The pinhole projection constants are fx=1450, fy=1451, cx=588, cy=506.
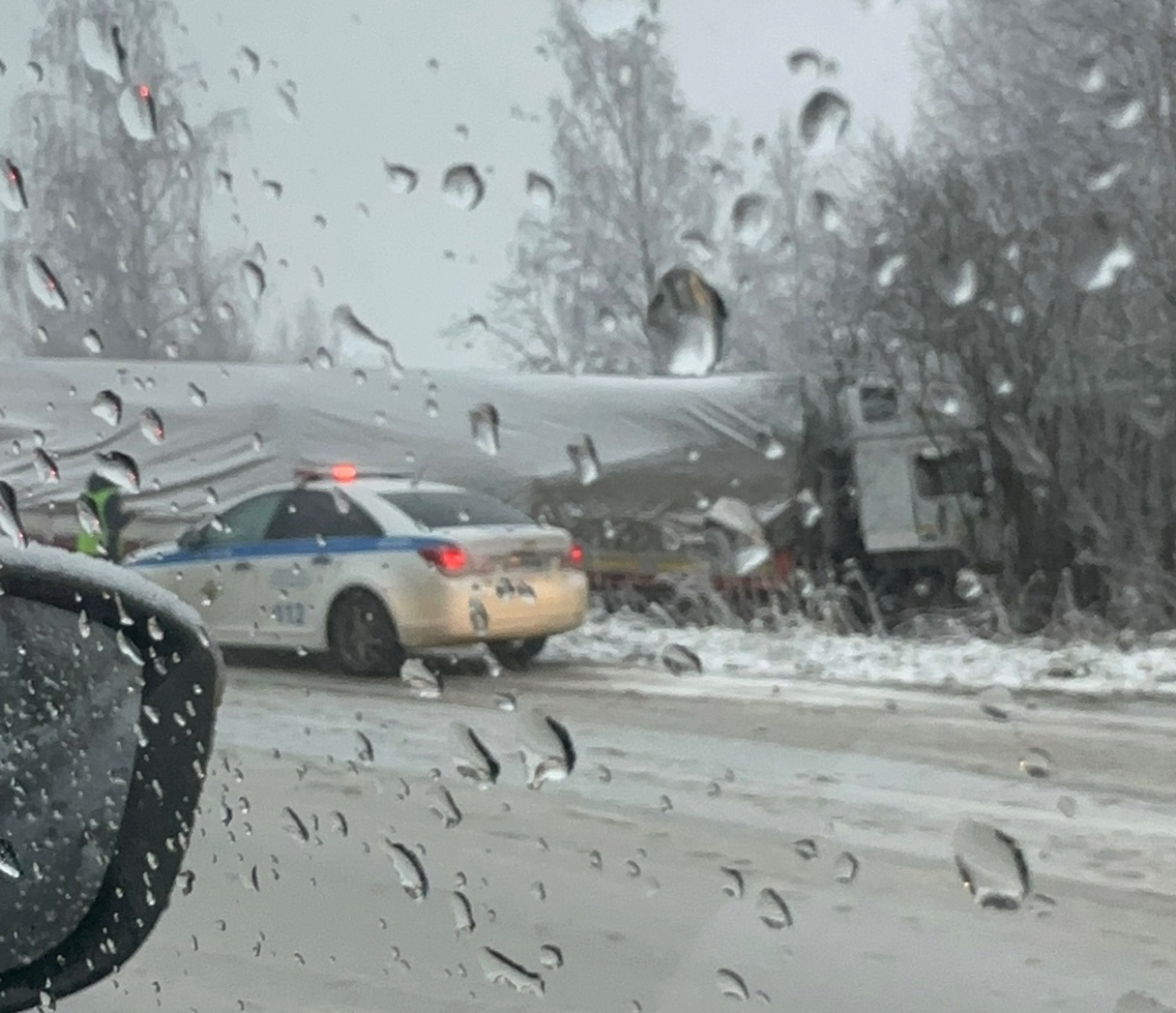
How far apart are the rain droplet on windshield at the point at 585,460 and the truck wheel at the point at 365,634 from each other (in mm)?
398

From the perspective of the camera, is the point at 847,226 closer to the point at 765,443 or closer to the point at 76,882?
the point at 765,443

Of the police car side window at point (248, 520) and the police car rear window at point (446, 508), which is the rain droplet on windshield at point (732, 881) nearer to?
the police car rear window at point (446, 508)

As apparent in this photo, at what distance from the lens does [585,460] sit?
1920 mm

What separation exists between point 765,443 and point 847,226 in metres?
0.37

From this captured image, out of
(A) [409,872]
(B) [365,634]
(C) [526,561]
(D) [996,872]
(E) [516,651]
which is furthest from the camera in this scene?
(A) [409,872]

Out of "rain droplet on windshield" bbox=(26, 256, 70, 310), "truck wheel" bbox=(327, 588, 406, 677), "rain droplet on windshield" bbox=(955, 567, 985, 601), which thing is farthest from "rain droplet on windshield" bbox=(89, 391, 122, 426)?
"rain droplet on windshield" bbox=(955, 567, 985, 601)

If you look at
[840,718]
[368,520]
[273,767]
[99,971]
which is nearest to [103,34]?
[368,520]

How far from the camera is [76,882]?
1.88 m

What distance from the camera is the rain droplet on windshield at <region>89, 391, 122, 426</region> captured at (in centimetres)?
226

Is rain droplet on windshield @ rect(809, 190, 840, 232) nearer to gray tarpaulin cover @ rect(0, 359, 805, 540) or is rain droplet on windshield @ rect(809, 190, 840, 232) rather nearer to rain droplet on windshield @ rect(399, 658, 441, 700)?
gray tarpaulin cover @ rect(0, 359, 805, 540)

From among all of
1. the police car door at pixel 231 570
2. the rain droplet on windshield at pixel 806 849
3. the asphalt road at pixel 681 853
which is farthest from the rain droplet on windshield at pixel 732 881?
the police car door at pixel 231 570

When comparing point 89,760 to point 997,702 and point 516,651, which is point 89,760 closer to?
point 516,651

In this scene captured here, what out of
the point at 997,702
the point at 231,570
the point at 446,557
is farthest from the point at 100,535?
the point at 997,702

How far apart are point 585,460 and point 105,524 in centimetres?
79
